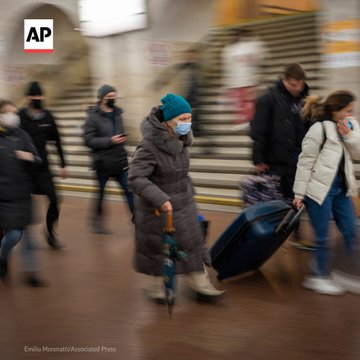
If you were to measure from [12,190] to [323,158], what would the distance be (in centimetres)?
242

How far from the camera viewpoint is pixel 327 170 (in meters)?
3.95

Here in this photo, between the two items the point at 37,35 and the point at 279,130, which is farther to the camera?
the point at 37,35

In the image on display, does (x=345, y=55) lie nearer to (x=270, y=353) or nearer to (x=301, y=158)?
(x=301, y=158)

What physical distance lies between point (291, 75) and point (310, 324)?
2.07 meters

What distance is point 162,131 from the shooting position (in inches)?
146

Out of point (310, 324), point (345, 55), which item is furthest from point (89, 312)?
point (345, 55)

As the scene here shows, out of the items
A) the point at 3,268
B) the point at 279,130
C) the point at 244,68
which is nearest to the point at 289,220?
the point at 279,130

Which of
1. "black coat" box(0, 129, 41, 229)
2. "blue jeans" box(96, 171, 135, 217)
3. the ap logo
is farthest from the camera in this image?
the ap logo

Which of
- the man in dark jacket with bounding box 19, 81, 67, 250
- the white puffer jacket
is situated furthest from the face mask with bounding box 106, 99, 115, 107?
the white puffer jacket

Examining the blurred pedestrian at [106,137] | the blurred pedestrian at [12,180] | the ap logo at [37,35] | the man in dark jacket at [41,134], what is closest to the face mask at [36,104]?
the man in dark jacket at [41,134]

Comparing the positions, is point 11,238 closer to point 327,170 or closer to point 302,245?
point 327,170

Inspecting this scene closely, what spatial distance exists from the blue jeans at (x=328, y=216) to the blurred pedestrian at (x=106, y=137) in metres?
2.65

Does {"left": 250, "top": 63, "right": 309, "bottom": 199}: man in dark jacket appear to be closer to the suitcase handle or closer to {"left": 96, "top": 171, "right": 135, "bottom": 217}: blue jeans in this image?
the suitcase handle

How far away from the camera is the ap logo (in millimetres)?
13070
